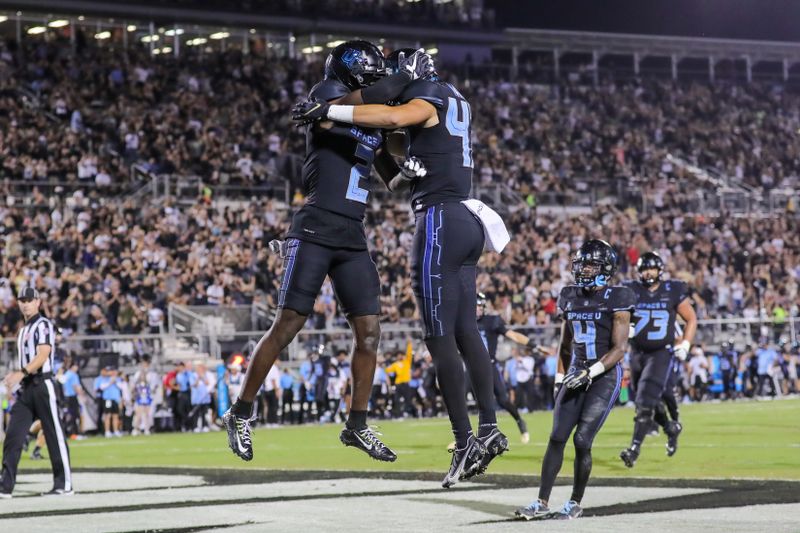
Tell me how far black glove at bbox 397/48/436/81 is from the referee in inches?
318

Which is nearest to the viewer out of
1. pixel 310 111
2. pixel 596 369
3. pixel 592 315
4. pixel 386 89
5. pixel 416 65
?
pixel 310 111

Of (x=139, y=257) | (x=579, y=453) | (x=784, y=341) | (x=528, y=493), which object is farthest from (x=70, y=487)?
(x=784, y=341)

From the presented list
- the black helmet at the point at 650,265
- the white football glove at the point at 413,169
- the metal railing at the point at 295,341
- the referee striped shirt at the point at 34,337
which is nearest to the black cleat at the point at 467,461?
the white football glove at the point at 413,169

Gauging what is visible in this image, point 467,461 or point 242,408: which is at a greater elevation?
point 242,408

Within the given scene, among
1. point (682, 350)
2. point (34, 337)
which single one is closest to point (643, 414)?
point (682, 350)

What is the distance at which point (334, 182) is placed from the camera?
7504 mm

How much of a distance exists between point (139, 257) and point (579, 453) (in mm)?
19334

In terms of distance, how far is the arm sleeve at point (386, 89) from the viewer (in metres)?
7.19

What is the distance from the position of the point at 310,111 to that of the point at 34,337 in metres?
8.22

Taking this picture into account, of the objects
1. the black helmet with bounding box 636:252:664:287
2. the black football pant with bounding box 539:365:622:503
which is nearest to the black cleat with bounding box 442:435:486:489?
the black football pant with bounding box 539:365:622:503

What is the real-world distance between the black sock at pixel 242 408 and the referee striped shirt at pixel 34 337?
7.45 metres

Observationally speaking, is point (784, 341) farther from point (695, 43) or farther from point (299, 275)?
point (299, 275)

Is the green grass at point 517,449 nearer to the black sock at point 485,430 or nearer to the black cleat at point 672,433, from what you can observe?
the black cleat at point 672,433

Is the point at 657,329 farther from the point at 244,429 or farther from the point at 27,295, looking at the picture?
the point at 244,429
